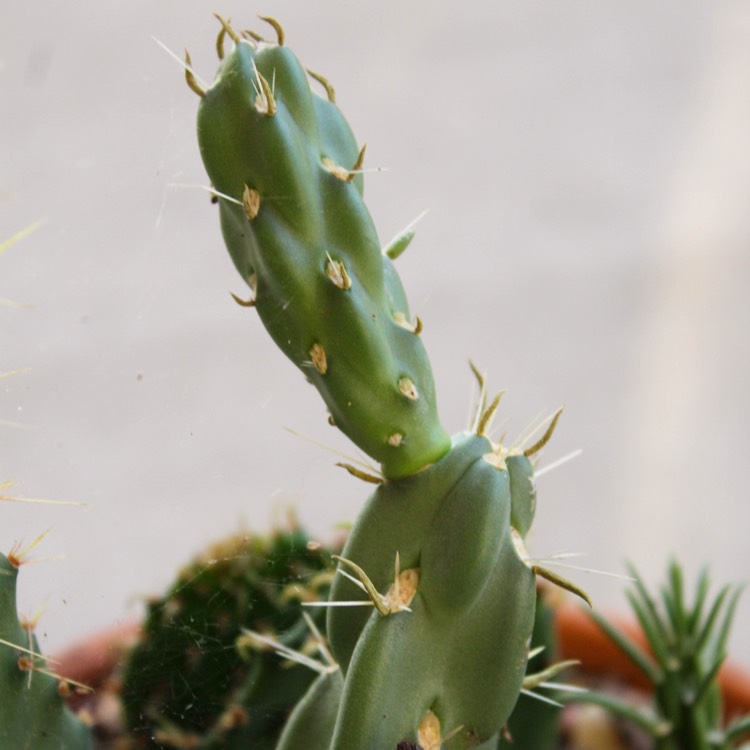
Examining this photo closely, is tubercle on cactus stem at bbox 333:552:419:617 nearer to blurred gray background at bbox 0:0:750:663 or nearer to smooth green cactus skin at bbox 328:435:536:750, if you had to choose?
smooth green cactus skin at bbox 328:435:536:750

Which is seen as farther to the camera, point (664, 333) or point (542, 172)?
point (542, 172)

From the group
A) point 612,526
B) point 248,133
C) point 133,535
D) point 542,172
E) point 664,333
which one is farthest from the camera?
point 542,172

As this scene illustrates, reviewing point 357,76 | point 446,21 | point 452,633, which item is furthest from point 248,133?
point 446,21

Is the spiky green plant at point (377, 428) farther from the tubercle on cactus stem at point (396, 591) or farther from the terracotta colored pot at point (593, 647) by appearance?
the terracotta colored pot at point (593, 647)

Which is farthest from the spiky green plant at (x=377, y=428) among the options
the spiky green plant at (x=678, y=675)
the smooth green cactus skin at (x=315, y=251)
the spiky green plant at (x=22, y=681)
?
the spiky green plant at (x=678, y=675)

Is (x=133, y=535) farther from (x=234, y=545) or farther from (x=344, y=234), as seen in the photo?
(x=344, y=234)
